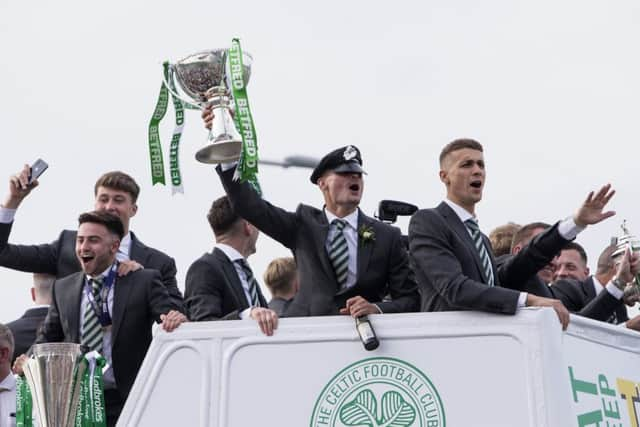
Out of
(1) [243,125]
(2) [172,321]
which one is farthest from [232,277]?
(2) [172,321]

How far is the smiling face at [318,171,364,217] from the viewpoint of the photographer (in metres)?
6.73

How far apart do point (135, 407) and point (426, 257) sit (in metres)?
1.49

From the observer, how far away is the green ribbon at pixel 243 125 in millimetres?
6113

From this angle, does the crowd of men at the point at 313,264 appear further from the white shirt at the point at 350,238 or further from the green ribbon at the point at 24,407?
the green ribbon at the point at 24,407

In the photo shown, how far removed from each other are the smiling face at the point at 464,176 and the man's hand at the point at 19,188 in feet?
7.67

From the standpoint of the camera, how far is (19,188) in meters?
7.08

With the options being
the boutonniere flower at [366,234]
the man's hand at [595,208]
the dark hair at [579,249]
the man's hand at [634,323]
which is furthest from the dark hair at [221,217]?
the dark hair at [579,249]

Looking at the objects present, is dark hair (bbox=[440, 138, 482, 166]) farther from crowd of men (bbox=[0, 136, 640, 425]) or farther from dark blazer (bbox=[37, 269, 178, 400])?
dark blazer (bbox=[37, 269, 178, 400])

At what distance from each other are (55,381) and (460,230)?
205cm

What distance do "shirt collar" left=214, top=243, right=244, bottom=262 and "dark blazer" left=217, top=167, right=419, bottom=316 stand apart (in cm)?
40

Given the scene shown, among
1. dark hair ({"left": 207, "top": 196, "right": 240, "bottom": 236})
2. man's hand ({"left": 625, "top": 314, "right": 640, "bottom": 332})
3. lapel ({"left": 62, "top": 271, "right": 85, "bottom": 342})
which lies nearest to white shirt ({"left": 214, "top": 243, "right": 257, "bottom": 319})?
dark hair ({"left": 207, "top": 196, "right": 240, "bottom": 236})

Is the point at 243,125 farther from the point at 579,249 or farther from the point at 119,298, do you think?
the point at 579,249

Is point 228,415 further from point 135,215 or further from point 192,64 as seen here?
point 135,215

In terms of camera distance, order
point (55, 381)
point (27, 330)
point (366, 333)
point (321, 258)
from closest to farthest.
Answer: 1. point (366, 333)
2. point (55, 381)
3. point (321, 258)
4. point (27, 330)
